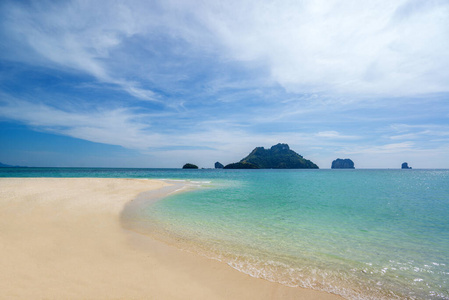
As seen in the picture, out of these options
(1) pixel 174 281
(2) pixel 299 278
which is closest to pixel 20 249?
(1) pixel 174 281

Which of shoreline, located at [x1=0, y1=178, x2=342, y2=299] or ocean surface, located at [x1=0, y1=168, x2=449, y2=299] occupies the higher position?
shoreline, located at [x1=0, y1=178, x2=342, y2=299]

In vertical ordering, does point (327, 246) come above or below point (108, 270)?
below

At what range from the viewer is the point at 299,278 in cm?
593

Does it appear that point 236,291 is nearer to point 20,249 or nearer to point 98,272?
point 98,272

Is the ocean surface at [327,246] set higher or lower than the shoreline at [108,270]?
lower

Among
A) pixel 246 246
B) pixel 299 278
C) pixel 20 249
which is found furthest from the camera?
pixel 246 246

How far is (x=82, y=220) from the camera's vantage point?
10875 mm

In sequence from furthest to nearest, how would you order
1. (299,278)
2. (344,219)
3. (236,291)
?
(344,219)
(299,278)
(236,291)

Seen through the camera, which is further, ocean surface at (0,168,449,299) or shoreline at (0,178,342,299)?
ocean surface at (0,168,449,299)

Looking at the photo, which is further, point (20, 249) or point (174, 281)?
point (20, 249)

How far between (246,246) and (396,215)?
13.4 m

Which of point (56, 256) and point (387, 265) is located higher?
point (56, 256)

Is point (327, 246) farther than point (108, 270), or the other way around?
point (327, 246)

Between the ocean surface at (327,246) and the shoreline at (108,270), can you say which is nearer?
the shoreline at (108,270)
